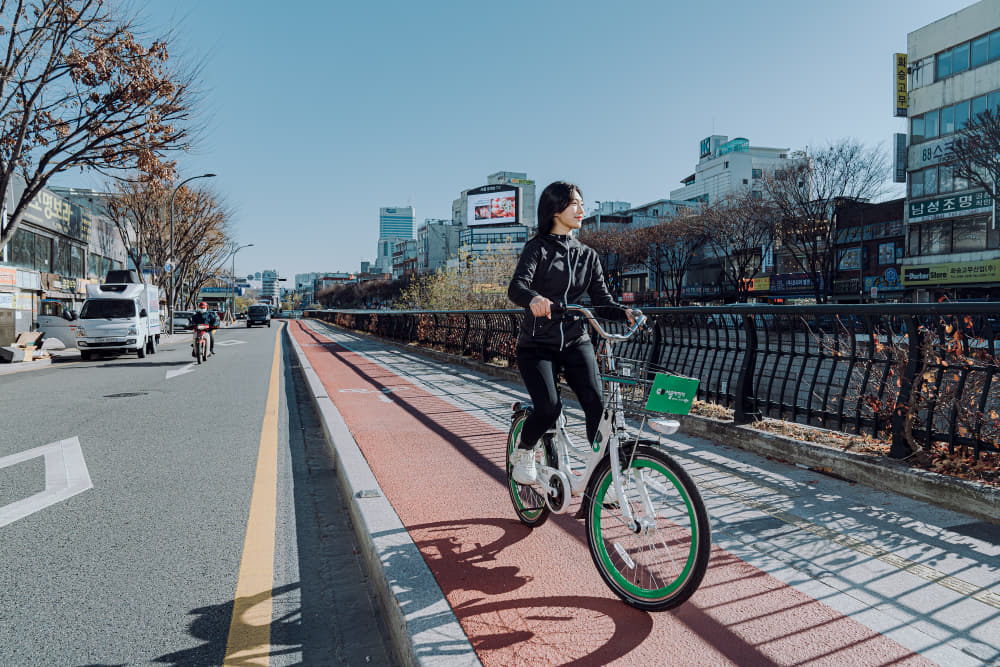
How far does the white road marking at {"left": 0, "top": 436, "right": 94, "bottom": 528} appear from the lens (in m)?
4.47

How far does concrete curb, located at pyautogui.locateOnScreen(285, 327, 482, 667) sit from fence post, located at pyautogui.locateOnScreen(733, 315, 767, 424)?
11.7ft

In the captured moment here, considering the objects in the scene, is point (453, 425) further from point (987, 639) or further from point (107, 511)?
point (987, 639)

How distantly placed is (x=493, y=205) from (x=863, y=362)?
86475 mm

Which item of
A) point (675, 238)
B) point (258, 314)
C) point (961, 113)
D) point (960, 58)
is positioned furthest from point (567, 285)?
point (258, 314)

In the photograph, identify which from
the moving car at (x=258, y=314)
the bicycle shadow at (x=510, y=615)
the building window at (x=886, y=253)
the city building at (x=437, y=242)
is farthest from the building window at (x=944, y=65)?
the city building at (x=437, y=242)

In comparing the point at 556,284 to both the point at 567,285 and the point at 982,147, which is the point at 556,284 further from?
the point at 982,147

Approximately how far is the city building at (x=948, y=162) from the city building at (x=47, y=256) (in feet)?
147

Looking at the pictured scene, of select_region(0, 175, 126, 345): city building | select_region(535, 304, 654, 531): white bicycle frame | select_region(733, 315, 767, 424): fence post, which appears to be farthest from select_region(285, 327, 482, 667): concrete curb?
select_region(0, 175, 126, 345): city building

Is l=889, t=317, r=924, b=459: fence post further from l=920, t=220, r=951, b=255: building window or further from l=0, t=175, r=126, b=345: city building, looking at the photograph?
l=920, t=220, r=951, b=255: building window

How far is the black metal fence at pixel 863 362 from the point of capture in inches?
174

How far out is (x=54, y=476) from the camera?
210 inches

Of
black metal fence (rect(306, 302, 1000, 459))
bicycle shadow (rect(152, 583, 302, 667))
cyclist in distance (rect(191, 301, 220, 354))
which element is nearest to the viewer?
bicycle shadow (rect(152, 583, 302, 667))

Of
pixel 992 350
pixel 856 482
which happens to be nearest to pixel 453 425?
pixel 856 482

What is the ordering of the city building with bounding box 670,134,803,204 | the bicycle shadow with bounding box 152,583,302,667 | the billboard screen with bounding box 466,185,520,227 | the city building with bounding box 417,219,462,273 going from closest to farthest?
the bicycle shadow with bounding box 152,583,302,667, the billboard screen with bounding box 466,185,520,227, the city building with bounding box 670,134,803,204, the city building with bounding box 417,219,462,273
